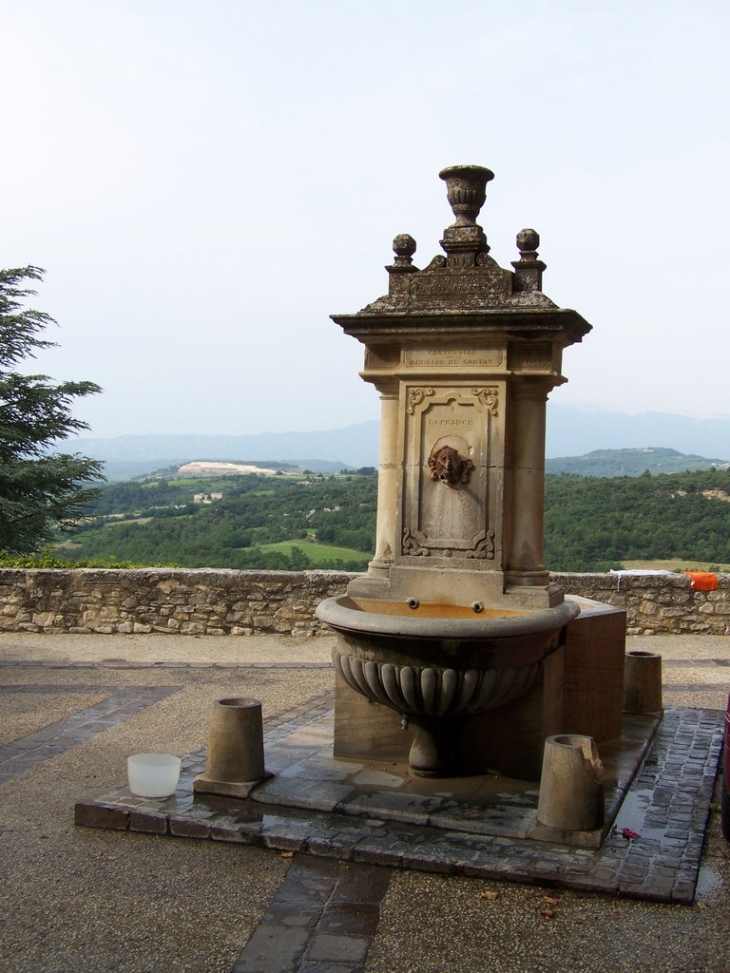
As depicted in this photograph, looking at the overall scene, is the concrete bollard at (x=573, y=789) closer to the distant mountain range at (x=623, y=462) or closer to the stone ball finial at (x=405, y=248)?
the stone ball finial at (x=405, y=248)

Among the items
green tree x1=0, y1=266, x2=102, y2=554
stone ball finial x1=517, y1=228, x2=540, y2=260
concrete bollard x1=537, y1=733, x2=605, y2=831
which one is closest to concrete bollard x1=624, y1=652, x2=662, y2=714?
concrete bollard x1=537, y1=733, x2=605, y2=831

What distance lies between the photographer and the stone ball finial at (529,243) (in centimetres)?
651

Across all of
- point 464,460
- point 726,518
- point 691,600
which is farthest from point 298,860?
point 726,518

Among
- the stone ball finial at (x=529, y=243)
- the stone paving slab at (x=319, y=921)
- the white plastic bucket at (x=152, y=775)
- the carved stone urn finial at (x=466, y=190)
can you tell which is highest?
the carved stone urn finial at (x=466, y=190)

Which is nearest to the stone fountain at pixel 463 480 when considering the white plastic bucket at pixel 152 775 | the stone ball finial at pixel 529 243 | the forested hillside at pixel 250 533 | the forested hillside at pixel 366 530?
the stone ball finial at pixel 529 243

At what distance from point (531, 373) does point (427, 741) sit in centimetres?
241

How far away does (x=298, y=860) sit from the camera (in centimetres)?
511

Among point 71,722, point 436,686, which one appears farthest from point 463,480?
point 71,722

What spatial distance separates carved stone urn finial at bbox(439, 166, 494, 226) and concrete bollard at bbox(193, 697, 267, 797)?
347 cm

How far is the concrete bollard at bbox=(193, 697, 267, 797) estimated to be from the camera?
5949 millimetres

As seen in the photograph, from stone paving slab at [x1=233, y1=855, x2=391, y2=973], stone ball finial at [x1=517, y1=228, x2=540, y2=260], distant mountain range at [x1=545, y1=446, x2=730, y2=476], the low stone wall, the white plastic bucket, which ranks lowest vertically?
stone paving slab at [x1=233, y1=855, x2=391, y2=973]

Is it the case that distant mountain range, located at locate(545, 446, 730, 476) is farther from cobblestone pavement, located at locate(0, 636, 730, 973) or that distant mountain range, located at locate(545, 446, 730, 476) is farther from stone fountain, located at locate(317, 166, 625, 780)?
cobblestone pavement, located at locate(0, 636, 730, 973)

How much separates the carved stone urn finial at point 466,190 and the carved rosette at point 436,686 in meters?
2.96

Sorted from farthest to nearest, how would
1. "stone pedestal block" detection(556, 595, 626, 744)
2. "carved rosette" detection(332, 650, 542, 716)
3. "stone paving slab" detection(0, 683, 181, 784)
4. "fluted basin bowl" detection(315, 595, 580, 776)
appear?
"stone paving slab" detection(0, 683, 181, 784), "stone pedestal block" detection(556, 595, 626, 744), "carved rosette" detection(332, 650, 542, 716), "fluted basin bowl" detection(315, 595, 580, 776)
